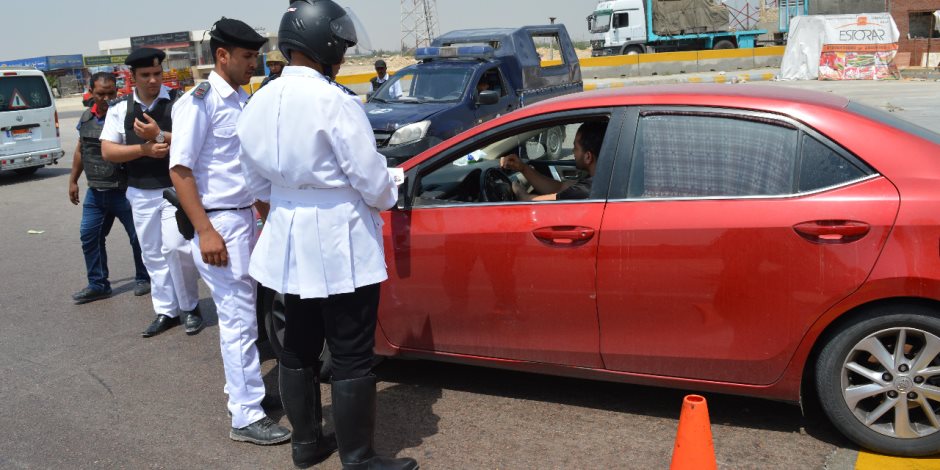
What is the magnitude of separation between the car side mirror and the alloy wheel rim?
870 cm

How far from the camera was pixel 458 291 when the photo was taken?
12.9 ft

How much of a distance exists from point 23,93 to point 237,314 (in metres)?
13.0

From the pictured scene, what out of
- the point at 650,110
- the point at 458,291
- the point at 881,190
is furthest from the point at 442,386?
the point at 881,190

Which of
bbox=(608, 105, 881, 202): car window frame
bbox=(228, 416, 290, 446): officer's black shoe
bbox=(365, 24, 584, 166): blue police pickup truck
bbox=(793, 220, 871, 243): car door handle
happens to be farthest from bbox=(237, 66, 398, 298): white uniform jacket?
bbox=(365, 24, 584, 166): blue police pickup truck

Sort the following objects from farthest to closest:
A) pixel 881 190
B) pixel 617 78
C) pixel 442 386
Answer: pixel 617 78
pixel 442 386
pixel 881 190

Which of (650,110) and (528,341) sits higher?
(650,110)

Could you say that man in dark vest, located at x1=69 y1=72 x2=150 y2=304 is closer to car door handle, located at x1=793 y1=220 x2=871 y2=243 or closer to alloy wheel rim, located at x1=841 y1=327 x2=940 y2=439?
car door handle, located at x1=793 y1=220 x2=871 y2=243

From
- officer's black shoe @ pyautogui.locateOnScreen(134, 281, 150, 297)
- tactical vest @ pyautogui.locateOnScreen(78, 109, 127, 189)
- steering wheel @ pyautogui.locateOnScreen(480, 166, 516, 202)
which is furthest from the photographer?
officer's black shoe @ pyautogui.locateOnScreen(134, 281, 150, 297)

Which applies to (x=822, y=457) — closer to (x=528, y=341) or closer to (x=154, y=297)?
(x=528, y=341)

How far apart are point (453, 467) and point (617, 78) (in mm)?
27526

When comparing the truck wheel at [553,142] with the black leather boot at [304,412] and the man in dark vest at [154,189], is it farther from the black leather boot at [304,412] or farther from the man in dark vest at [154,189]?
the man in dark vest at [154,189]

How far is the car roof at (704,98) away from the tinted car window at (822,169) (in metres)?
0.24

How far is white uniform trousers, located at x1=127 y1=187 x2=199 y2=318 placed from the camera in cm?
540

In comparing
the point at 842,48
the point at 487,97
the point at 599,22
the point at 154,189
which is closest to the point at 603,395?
the point at 154,189
